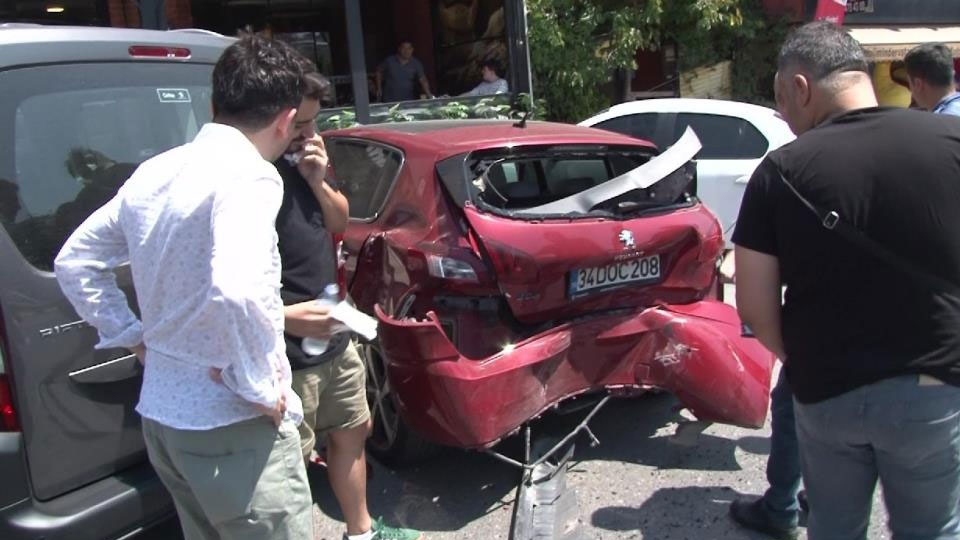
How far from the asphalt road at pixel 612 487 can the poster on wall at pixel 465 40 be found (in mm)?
8379

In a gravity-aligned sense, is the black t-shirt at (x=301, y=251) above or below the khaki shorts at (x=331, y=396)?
above

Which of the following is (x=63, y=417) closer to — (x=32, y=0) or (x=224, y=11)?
(x=32, y=0)

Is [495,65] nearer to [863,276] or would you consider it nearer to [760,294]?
[760,294]

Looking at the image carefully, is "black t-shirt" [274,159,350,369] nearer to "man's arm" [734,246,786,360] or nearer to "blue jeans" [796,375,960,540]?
"man's arm" [734,246,786,360]

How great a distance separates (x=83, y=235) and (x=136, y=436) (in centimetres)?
84

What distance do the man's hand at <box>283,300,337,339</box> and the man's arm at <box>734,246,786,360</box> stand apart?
1.09 metres

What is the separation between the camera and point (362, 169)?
410 centimetres

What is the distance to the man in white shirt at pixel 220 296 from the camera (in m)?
1.76

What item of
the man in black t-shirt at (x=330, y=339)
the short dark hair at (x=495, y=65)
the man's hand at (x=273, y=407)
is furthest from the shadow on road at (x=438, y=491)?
the short dark hair at (x=495, y=65)

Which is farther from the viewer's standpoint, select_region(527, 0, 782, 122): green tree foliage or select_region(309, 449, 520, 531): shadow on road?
select_region(527, 0, 782, 122): green tree foliage

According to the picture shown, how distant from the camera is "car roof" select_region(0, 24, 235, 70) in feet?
7.63

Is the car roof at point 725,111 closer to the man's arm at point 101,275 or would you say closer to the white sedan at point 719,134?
the white sedan at point 719,134

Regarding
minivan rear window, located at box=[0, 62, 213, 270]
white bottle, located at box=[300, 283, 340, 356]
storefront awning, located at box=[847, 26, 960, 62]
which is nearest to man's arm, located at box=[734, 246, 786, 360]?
white bottle, located at box=[300, 283, 340, 356]

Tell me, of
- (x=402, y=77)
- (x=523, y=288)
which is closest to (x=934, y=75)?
(x=523, y=288)
